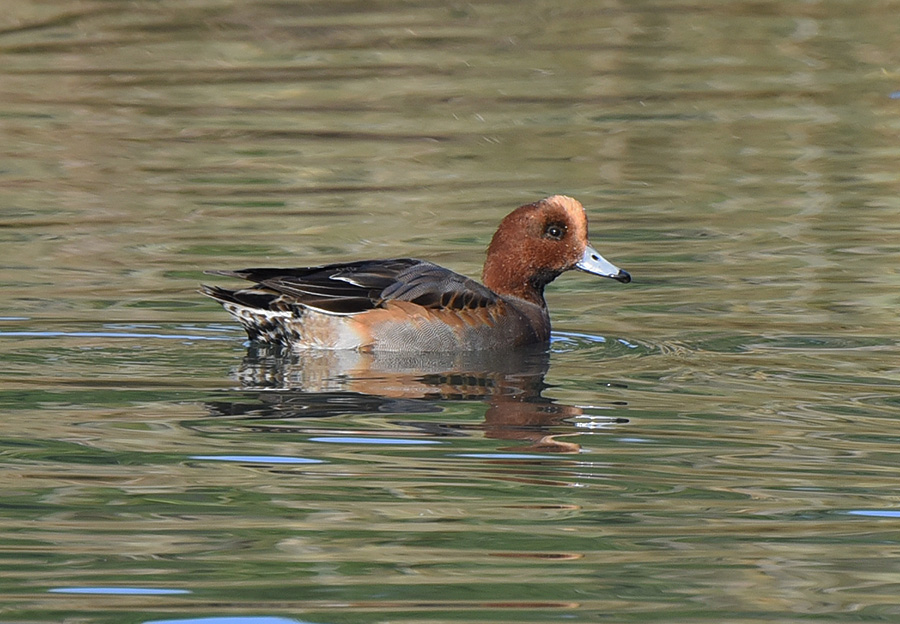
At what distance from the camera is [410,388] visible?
7840 millimetres

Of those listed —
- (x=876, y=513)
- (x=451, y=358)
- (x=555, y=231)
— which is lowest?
(x=451, y=358)

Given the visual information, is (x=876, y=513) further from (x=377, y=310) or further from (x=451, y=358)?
(x=377, y=310)

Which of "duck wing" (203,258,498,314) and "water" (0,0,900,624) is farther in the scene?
"duck wing" (203,258,498,314)

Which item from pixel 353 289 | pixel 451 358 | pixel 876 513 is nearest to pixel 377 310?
pixel 353 289

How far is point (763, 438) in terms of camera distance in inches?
268

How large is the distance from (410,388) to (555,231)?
1.76 m

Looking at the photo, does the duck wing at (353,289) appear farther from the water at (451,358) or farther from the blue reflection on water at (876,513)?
the blue reflection on water at (876,513)

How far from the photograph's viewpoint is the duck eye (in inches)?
365

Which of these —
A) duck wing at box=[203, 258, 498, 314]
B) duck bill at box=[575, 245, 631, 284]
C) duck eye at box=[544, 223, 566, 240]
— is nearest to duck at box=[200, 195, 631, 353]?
duck wing at box=[203, 258, 498, 314]

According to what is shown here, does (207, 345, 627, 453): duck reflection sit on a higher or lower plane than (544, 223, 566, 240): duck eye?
lower

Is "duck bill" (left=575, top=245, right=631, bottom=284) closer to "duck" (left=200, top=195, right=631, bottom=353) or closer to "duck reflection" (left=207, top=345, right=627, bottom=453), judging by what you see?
"duck" (left=200, top=195, right=631, bottom=353)

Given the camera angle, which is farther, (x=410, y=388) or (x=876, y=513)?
(x=410, y=388)

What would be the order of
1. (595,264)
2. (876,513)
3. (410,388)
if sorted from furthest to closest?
1. (595,264)
2. (410,388)
3. (876,513)

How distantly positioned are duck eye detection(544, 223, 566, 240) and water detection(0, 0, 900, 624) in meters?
0.46
